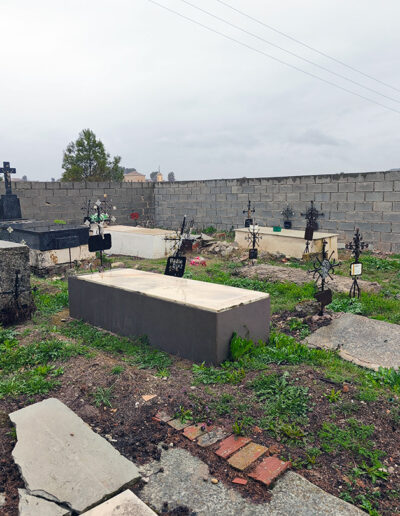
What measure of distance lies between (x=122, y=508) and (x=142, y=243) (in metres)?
10.7

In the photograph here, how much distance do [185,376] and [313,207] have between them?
35.4 ft

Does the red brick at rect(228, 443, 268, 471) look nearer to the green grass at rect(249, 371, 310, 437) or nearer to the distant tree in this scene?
the green grass at rect(249, 371, 310, 437)

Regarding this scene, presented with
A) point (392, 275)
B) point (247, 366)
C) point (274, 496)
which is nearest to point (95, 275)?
point (247, 366)

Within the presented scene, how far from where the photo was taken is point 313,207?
563 inches

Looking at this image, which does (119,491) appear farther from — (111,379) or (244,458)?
(111,379)

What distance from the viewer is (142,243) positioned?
13.1m

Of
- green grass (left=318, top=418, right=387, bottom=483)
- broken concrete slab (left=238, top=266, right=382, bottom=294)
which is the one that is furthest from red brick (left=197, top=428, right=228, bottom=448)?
broken concrete slab (left=238, top=266, right=382, bottom=294)

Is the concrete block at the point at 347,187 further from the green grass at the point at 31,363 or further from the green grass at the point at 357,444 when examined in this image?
the green grass at the point at 357,444

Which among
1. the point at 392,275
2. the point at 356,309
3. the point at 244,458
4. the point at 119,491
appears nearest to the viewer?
the point at 119,491

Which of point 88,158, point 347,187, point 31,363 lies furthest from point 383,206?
point 88,158

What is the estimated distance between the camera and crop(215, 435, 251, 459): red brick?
3.31m

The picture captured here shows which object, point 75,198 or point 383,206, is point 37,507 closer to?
point 383,206

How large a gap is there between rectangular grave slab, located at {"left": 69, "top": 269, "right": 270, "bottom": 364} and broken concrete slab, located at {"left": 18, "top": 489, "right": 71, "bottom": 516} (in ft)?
8.18

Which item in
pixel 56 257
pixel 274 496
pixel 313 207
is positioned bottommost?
pixel 274 496
